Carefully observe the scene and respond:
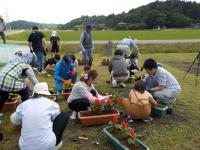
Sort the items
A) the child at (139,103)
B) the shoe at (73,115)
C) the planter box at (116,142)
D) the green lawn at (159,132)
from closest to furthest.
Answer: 1. the planter box at (116,142)
2. the green lawn at (159,132)
3. the child at (139,103)
4. the shoe at (73,115)

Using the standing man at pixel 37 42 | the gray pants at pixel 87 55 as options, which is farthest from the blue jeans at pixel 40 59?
the gray pants at pixel 87 55

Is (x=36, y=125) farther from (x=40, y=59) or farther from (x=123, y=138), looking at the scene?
(x=40, y=59)

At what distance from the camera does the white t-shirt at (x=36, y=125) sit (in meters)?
3.93

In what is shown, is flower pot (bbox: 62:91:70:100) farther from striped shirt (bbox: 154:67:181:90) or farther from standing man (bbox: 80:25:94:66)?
standing man (bbox: 80:25:94:66)

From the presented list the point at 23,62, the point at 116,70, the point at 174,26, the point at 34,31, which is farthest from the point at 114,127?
the point at 174,26

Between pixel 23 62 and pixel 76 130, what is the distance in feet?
5.74

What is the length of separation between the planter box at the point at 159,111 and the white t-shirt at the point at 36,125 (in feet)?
10.5

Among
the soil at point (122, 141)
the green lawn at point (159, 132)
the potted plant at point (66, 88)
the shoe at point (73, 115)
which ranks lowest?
the green lawn at point (159, 132)

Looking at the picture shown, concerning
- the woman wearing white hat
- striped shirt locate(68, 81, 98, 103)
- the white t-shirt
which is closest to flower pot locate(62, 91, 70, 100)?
striped shirt locate(68, 81, 98, 103)

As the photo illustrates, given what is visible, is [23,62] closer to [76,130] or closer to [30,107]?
[76,130]

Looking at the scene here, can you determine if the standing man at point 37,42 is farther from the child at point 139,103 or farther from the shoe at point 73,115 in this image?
the child at point 139,103

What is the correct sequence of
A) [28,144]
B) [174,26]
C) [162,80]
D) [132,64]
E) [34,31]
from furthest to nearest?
1. [174,26]
2. [34,31]
3. [132,64]
4. [162,80]
5. [28,144]

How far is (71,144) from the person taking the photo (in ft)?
17.4

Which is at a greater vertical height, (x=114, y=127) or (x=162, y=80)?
(x=162, y=80)
